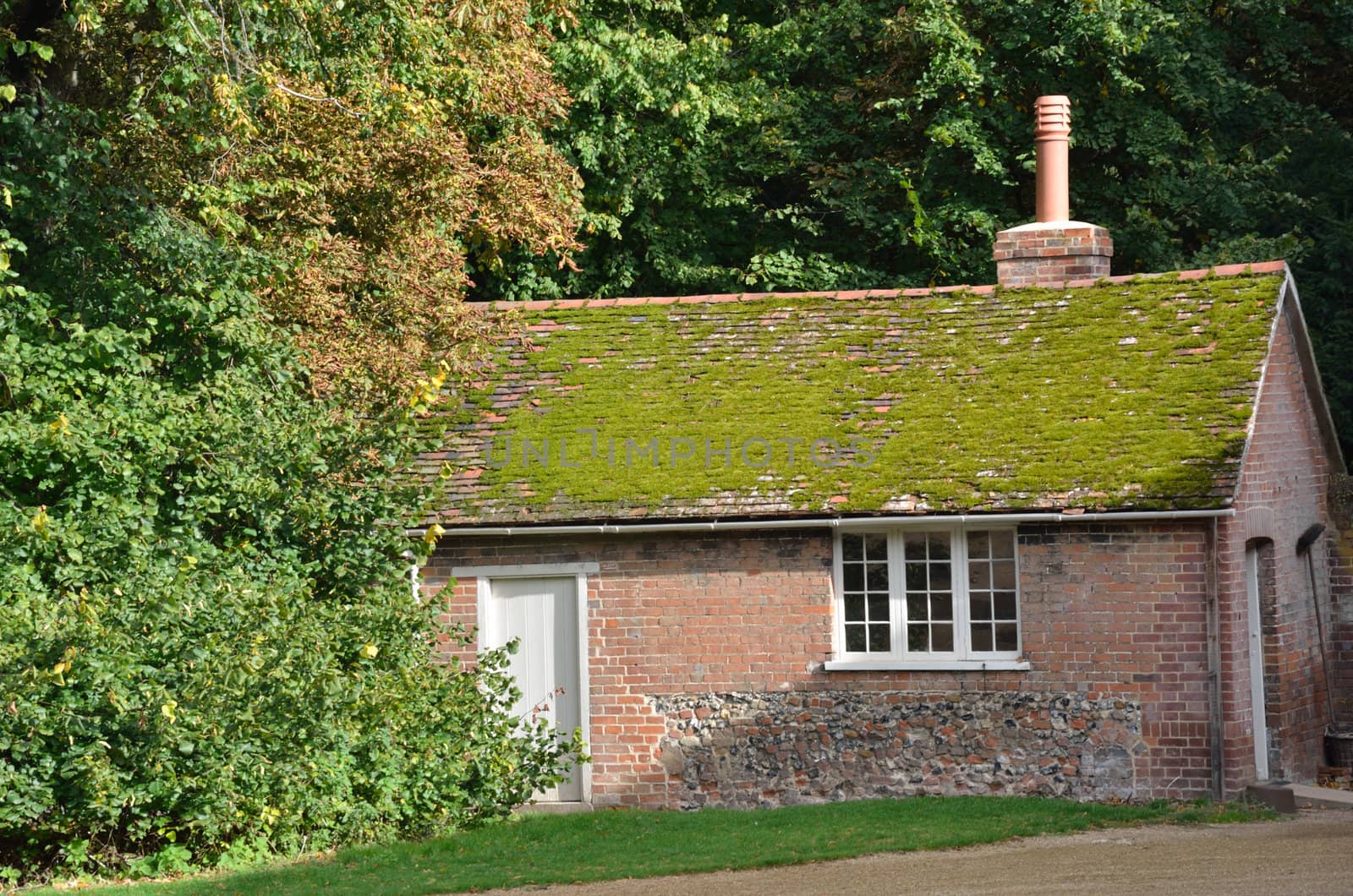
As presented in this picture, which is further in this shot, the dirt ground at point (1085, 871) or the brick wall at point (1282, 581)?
the brick wall at point (1282, 581)

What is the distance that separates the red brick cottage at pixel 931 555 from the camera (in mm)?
15625

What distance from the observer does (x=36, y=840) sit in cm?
1312

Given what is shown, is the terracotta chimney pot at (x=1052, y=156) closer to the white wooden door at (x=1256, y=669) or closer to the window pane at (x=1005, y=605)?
the white wooden door at (x=1256, y=669)

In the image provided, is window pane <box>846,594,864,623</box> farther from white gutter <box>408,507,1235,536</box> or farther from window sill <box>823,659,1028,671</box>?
Answer: white gutter <box>408,507,1235,536</box>

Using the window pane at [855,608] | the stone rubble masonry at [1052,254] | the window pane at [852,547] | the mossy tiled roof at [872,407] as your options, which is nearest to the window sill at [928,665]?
the window pane at [855,608]

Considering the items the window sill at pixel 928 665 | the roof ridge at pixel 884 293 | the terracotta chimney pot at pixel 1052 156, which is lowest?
the window sill at pixel 928 665

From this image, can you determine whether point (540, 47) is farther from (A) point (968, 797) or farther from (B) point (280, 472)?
(A) point (968, 797)

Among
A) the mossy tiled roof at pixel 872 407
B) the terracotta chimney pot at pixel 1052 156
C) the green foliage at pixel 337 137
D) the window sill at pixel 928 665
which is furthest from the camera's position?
the terracotta chimney pot at pixel 1052 156

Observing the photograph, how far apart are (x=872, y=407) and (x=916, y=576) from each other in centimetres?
203

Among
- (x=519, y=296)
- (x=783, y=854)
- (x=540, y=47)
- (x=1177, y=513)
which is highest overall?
(x=540, y=47)

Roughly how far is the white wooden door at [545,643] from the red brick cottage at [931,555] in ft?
0.12

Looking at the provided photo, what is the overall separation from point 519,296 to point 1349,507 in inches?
473

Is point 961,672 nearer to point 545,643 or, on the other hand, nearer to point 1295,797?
point 1295,797

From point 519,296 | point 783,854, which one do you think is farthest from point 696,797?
point 519,296
